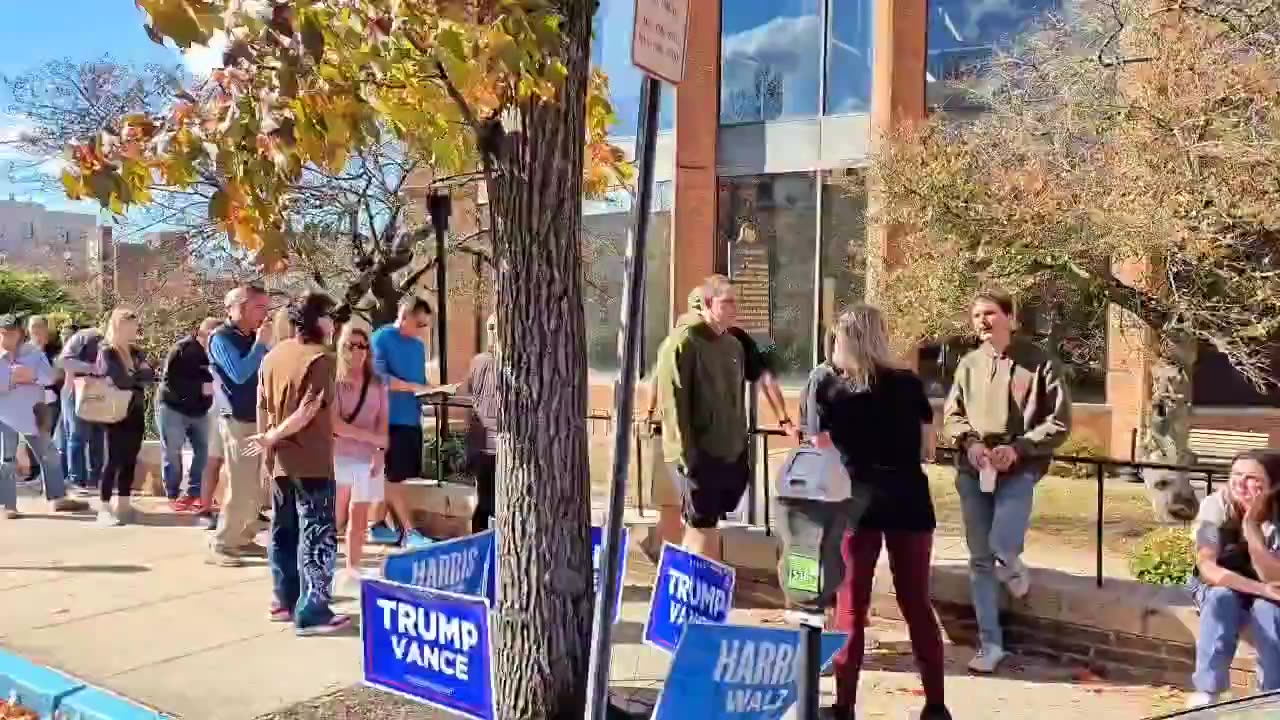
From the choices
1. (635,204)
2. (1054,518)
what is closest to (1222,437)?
(1054,518)

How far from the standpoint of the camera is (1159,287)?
9312 mm

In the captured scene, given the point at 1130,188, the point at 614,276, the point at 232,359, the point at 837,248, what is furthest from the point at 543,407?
the point at 837,248

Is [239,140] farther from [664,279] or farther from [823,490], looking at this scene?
[664,279]

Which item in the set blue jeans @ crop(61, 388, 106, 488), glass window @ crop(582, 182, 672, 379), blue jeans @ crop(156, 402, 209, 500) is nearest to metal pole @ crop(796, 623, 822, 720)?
blue jeans @ crop(156, 402, 209, 500)

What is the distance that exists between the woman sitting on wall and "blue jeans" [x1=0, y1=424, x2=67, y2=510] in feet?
28.2

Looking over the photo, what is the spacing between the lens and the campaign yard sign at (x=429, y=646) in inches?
153

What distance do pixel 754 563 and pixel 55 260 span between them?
1124 inches

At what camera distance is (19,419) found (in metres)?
9.34

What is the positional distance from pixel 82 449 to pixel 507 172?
835 centimetres

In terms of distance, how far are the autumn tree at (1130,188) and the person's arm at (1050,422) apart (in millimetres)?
2465

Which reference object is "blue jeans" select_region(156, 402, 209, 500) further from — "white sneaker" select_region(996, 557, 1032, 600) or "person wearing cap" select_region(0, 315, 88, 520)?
"white sneaker" select_region(996, 557, 1032, 600)

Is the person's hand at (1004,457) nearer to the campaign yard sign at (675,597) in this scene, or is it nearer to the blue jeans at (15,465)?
the campaign yard sign at (675,597)

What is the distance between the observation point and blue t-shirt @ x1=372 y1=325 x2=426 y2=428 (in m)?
7.73

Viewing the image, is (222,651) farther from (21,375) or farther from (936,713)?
(21,375)
